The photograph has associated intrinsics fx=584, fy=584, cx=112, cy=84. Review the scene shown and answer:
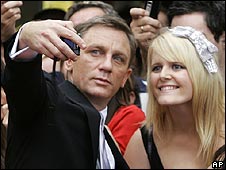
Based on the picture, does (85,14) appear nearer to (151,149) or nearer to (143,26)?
(143,26)

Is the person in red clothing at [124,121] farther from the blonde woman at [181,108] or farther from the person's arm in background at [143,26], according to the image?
the person's arm in background at [143,26]

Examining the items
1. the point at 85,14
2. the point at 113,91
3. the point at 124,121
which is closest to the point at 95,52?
the point at 113,91

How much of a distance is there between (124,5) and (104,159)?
2967mm

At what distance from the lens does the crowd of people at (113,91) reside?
1836 mm

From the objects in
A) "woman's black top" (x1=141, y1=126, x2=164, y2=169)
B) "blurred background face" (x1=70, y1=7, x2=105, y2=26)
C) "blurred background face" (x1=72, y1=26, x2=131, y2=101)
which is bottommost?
"woman's black top" (x1=141, y1=126, x2=164, y2=169)

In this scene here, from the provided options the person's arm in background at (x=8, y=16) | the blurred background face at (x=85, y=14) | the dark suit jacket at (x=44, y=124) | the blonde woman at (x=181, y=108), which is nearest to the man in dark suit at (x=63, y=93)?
the dark suit jacket at (x=44, y=124)

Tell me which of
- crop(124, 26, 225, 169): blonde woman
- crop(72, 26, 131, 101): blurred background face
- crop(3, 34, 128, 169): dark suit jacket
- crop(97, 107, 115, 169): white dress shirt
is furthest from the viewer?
crop(124, 26, 225, 169): blonde woman

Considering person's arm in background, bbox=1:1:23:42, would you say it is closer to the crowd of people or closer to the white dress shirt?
the crowd of people

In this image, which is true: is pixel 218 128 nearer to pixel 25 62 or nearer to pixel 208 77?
pixel 208 77

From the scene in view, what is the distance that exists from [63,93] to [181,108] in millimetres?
790

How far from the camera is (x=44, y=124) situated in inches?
77.4

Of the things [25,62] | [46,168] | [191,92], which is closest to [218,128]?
[191,92]

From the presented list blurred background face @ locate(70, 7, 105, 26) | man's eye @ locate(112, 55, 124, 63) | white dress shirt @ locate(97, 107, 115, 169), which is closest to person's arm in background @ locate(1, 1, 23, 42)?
blurred background face @ locate(70, 7, 105, 26)

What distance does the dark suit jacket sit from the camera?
1834 millimetres
